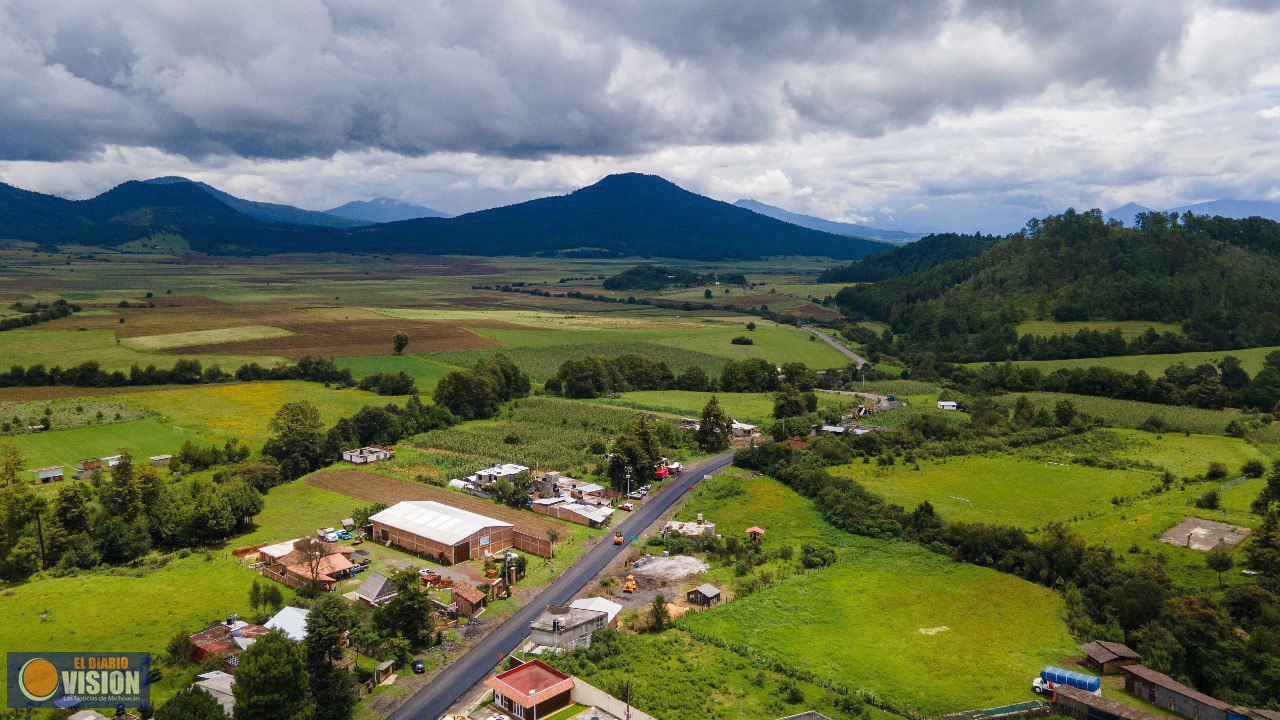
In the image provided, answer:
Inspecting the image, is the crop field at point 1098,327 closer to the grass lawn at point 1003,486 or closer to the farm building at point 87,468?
the grass lawn at point 1003,486

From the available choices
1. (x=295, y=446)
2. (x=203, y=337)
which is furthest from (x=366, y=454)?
(x=203, y=337)

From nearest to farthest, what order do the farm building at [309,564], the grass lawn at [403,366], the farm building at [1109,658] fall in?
the farm building at [1109,658], the farm building at [309,564], the grass lawn at [403,366]

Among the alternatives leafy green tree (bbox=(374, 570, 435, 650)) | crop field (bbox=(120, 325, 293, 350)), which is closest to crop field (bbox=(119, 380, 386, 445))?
crop field (bbox=(120, 325, 293, 350))

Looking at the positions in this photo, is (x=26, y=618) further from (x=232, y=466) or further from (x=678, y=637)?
(x=678, y=637)

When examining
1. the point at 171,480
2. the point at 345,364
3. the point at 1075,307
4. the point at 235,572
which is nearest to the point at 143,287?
the point at 345,364

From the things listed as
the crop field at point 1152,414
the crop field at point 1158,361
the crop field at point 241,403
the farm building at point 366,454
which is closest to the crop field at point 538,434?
the farm building at point 366,454
